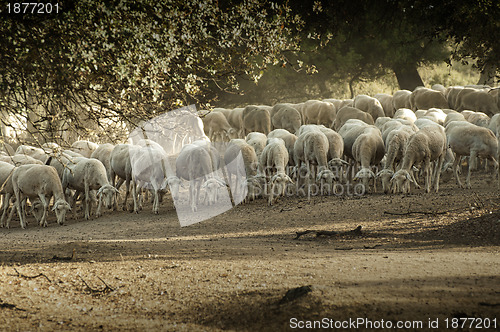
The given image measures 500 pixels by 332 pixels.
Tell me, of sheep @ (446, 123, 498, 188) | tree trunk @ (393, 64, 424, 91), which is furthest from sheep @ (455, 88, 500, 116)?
sheep @ (446, 123, 498, 188)

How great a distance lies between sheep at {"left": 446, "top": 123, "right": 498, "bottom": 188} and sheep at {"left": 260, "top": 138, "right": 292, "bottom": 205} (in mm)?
5147

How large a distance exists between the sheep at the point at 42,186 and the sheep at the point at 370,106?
1749 centimetres

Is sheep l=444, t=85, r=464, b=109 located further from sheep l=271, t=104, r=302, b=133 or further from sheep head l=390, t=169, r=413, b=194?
Result: sheep head l=390, t=169, r=413, b=194

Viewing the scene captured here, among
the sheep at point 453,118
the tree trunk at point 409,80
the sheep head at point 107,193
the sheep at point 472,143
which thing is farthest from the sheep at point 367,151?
the tree trunk at point 409,80

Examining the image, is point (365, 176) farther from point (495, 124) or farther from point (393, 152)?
point (495, 124)

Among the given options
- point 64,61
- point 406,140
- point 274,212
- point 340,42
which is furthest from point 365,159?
point 340,42

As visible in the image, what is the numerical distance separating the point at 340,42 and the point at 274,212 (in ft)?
61.8

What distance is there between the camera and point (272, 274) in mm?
7238

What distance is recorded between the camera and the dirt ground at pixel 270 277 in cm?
552

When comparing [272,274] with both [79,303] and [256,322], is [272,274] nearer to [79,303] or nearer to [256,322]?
[256,322]

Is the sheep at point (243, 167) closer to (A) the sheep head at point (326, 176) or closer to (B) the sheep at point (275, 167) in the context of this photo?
(B) the sheep at point (275, 167)

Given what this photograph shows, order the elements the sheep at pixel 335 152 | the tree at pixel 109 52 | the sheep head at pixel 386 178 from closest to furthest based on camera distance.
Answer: the tree at pixel 109 52
the sheep head at pixel 386 178
the sheep at pixel 335 152

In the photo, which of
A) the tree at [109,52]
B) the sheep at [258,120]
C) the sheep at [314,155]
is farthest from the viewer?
the sheep at [258,120]

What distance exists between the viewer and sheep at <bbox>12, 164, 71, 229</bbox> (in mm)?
15695
